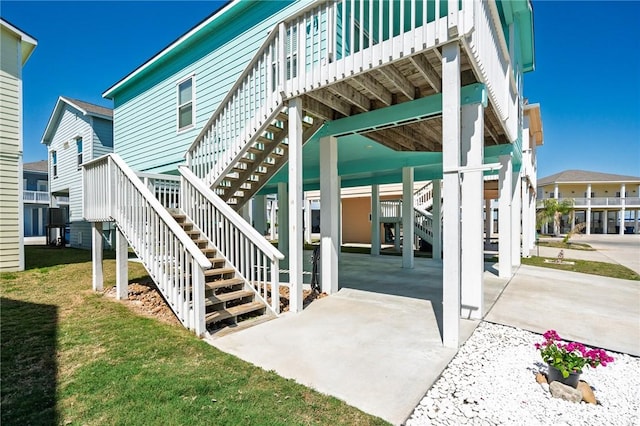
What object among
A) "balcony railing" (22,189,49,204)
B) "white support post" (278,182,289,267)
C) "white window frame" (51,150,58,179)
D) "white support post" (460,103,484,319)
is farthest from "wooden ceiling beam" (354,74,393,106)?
"balcony railing" (22,189,49,204)

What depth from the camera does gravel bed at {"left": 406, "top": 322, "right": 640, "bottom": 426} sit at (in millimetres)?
2266

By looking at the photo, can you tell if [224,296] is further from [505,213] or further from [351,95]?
[505,213]

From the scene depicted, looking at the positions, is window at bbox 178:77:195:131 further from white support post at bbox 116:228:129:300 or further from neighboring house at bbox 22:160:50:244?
neighboring house at bbox 22:160:50:244

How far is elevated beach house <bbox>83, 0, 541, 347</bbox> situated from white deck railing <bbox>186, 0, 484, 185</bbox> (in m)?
0.02

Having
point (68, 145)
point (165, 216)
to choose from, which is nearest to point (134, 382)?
point (165, 216)

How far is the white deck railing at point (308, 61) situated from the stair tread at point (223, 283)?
82.9 inches

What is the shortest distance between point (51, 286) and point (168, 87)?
20.6 ft

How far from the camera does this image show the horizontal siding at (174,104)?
7590 mm

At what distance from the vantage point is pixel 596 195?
3278 cm

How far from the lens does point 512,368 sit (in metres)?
3.04

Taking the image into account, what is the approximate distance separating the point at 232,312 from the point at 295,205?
1.81 meters

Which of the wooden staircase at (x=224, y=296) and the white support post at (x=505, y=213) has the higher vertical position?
the white support post at (x=505, y=213)

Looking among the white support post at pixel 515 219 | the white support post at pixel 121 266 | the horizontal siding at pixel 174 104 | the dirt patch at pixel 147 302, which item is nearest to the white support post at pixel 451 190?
the dirt patch at pixel 147 302

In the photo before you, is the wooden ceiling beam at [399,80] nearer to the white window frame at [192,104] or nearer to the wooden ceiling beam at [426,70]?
the wooden ceiling beam at [426,70]
